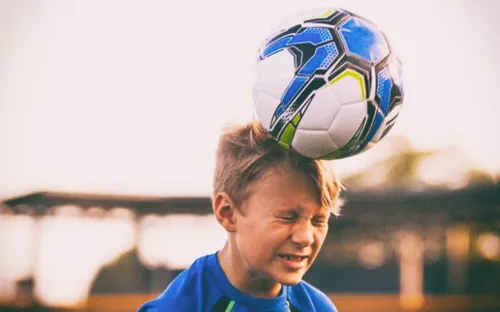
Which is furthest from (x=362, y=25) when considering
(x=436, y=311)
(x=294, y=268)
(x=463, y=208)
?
(x=463, y=208)

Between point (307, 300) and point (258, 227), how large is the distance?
809 mm

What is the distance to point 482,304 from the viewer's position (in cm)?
→ 1986

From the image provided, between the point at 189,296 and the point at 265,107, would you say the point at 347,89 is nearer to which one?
the point at 265,107

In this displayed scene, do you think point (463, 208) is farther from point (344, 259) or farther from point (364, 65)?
point (364, 65)

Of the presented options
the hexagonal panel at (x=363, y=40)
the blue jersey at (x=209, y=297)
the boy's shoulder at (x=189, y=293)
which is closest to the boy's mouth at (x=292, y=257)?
the blue jersey at (x=209, y=297)

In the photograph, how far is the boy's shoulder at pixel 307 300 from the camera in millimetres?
4668

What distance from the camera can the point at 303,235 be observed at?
406 cm

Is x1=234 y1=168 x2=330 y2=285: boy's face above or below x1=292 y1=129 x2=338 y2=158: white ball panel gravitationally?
below

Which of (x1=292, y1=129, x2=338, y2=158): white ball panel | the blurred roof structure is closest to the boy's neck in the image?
(x1=292, y1=129, x2=338, y2=158): white ball panel

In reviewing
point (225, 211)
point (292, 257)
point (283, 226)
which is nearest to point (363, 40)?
point (283, 226)

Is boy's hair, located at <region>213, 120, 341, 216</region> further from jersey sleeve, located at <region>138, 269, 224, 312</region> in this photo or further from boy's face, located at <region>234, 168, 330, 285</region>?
jersey sleeve, located at <region>138, 269, 224, 312</region>

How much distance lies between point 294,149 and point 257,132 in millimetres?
517

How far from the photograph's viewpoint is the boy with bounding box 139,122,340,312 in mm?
4102

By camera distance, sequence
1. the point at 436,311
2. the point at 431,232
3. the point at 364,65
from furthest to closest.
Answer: the point at 431,232
the point at 436,311
the point at 364,65
